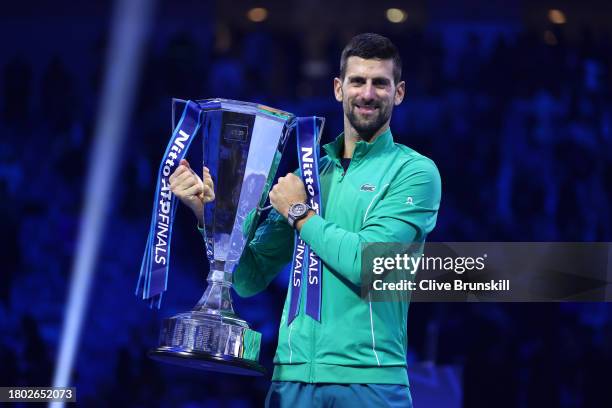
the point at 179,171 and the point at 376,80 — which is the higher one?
the point at 376,80

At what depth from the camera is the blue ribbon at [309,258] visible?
1.98 m

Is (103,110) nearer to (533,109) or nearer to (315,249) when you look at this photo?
(533,109)

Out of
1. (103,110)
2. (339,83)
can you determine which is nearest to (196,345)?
(339,83)

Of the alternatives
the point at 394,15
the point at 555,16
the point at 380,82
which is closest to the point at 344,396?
the point at 380,82

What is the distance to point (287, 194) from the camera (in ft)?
6.59

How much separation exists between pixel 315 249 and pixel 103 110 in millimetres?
2237

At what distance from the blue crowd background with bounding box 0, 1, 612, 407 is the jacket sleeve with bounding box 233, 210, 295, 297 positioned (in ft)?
5.98

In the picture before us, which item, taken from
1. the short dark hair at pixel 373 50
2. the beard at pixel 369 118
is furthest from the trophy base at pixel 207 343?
the short dark hair at pixel 373 50

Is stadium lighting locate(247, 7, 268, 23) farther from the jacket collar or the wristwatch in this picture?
the wristwatch

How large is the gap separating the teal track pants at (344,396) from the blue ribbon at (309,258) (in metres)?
0.14

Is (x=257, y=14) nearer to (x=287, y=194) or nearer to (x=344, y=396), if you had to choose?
(x=287, y=194)

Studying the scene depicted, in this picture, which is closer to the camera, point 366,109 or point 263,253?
point 366,109

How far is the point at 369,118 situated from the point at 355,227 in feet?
0.75

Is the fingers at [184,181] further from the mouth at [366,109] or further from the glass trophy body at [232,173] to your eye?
the mouth at [366,109]
